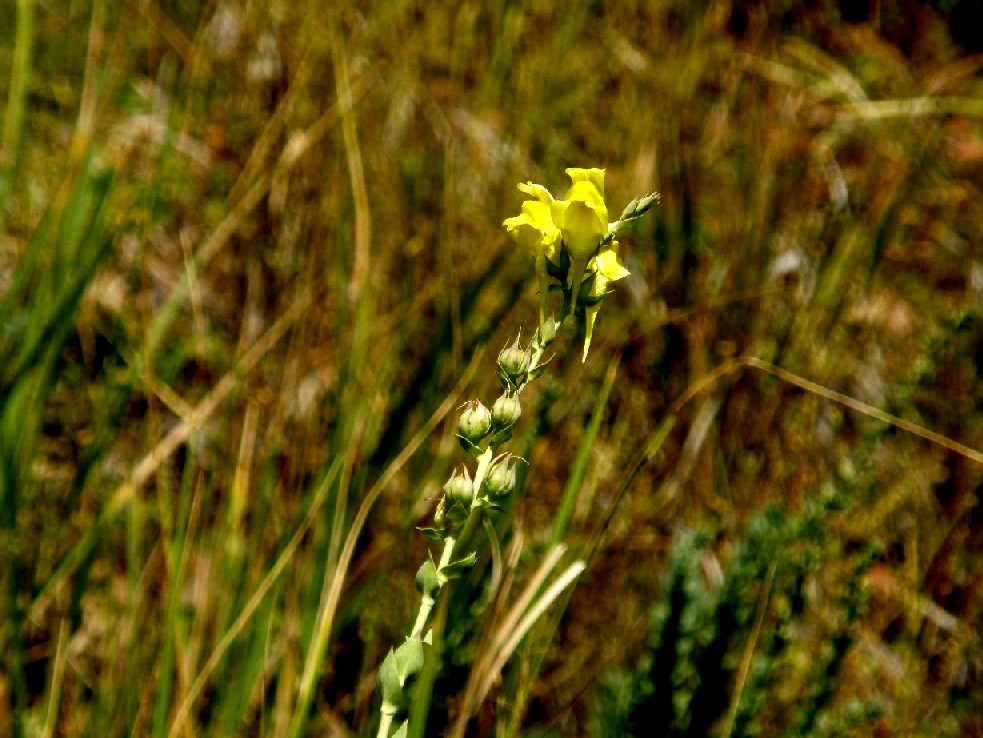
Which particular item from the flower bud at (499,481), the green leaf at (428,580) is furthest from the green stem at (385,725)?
the flower bud at (499,481)

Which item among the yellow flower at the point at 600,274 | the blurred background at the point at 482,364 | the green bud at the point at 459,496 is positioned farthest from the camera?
A: the blurred background at the point at 482,364

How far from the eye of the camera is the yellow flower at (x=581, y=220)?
2.75 ft

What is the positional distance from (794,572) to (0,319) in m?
1.20

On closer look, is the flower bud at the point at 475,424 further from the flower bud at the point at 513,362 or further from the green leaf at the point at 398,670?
the green leaf at the point at 398,670

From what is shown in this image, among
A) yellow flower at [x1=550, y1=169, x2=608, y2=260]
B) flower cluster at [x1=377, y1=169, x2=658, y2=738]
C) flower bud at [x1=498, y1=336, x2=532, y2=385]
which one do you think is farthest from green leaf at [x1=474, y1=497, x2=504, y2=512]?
yellow flower at [x1=550, y1=169, x2=608, y2=260]

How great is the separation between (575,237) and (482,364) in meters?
0.66

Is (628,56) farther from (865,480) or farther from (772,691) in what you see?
(772,691)

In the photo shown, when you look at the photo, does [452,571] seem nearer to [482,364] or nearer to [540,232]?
[540,232]

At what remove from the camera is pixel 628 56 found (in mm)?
2113

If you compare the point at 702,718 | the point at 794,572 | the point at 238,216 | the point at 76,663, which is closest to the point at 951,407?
the point at 794,572

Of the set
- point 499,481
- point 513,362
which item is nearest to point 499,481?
point 499,481

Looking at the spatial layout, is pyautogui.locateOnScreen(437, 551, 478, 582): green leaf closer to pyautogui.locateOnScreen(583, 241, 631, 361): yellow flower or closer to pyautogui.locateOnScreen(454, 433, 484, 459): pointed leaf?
pyautogui.locateOnScreen(454, 433, 484, 459): pointed leaf

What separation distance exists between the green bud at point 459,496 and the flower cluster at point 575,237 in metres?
0.16

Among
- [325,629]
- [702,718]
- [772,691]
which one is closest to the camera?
[325,629]
